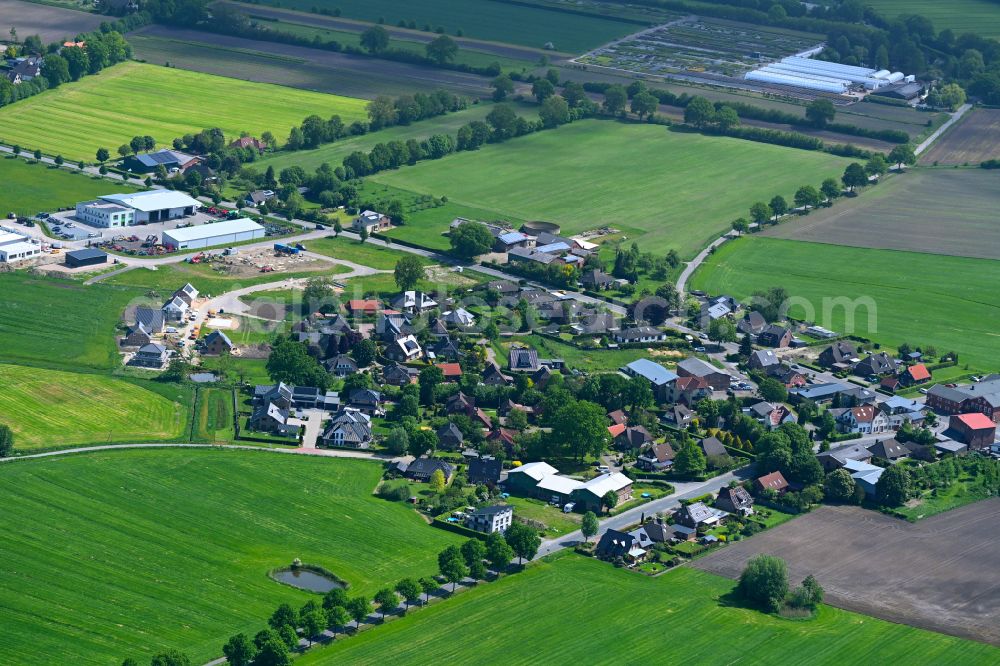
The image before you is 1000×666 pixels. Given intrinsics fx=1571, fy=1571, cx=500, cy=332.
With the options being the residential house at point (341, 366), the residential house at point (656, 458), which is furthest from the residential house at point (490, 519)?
the residential house at point (341, 366)

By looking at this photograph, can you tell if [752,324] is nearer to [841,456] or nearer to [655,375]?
[655,375]

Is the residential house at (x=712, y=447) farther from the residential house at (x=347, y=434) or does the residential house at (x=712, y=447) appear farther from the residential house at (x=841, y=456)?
the residential house at (x=347, y=434)

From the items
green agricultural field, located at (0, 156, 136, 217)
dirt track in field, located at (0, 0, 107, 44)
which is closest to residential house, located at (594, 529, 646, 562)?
green agricultural field, located at (0, 156, 136, 217)

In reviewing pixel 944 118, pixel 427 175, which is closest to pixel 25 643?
pixel 427 175

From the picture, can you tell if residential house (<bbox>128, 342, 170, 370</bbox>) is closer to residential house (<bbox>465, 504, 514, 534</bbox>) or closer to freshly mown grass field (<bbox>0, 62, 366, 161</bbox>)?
residential house (<bbox>465, 504, 514, 534</bbox>)

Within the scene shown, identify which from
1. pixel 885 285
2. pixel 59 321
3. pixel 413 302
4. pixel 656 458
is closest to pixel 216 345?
pixel 59 321
